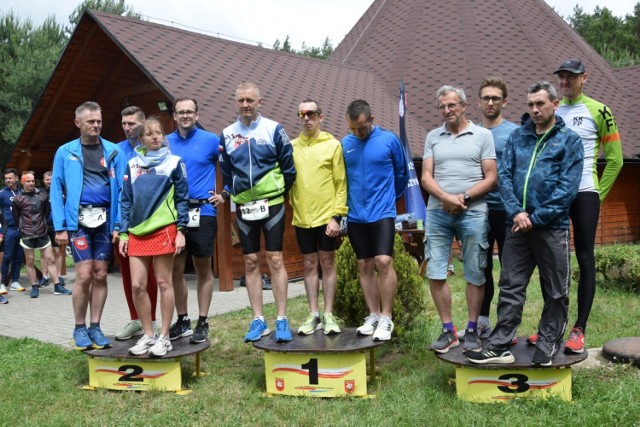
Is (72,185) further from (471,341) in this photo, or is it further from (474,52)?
(474,52)

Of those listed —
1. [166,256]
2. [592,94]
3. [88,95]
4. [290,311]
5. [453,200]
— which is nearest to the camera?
[453,200]

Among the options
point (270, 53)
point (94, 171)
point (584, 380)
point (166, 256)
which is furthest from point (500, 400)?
point (270, 53)

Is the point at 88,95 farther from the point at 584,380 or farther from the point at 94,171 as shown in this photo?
the point at 584,380

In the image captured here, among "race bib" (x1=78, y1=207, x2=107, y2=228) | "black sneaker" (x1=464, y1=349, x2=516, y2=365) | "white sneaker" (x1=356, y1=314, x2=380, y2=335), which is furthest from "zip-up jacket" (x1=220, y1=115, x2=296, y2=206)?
"black sneaker" (x1=464, y1=349, x2=516, y2=365)

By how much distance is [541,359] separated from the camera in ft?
13.9

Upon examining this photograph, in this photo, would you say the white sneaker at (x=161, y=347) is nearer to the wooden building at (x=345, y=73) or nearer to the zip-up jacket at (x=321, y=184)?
the zip-up jacket at (x=321, y=184)

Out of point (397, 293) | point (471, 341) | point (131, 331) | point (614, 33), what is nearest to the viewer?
point (471, 341)

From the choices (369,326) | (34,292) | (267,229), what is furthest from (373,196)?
(34,292)

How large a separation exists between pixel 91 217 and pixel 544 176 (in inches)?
146

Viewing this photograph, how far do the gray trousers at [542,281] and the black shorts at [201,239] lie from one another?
2.53m

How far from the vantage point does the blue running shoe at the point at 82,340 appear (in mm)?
5165

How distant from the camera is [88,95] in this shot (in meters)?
13.4

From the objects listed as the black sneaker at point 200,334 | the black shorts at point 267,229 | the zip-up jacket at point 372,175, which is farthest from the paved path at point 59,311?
the zip-up jacket at point 372,175

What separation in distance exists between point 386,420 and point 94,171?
3241mm
